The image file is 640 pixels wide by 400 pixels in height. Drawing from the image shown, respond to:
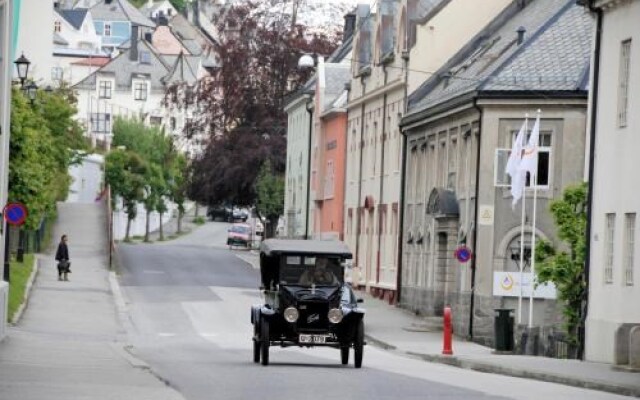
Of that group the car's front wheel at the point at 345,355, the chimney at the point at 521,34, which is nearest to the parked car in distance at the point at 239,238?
the chimney at the point at 521,34

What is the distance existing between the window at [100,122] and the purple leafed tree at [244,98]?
76520mm

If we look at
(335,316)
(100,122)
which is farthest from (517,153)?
(100,122)

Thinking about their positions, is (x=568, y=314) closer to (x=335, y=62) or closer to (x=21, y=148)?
(x=21, y=148)

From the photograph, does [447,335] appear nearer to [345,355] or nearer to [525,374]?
[345,355]

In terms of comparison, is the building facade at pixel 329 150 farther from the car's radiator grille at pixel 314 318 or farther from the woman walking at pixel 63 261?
the car's radiator grille at pixel 314 318

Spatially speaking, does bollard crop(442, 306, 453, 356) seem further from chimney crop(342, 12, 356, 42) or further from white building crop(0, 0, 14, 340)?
chimney crop(342, 12, 356, 42)

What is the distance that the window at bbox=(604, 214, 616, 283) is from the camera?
127ft

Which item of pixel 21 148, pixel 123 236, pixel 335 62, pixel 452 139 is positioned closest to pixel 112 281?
pixel 21 148

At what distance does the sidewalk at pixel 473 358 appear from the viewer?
2984 centimetres

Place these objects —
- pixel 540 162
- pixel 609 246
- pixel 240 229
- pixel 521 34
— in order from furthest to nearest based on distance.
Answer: pixel 240 229 → pixel 521 34 → pixel 540 162 → pixel 609 246

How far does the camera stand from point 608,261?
39.0 metres

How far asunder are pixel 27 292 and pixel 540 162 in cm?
1602

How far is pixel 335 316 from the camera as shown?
32.8 metres

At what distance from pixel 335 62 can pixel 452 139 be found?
33.2 m
